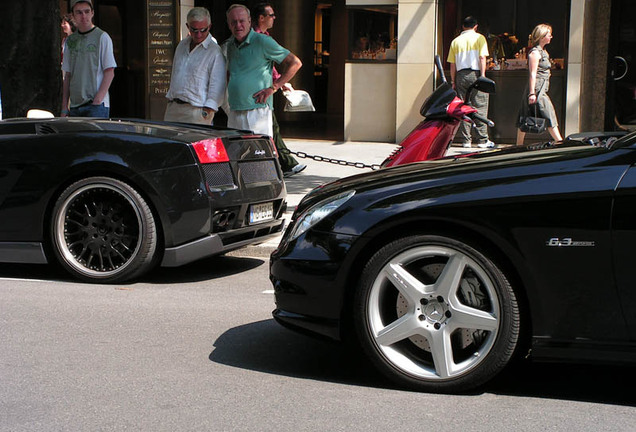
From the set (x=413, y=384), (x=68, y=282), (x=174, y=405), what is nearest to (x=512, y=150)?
(x=413, y=384)

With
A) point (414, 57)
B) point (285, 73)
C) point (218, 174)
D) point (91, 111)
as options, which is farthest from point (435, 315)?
point (414, 57)

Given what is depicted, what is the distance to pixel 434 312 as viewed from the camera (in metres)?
4.27

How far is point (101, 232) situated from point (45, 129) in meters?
0.88

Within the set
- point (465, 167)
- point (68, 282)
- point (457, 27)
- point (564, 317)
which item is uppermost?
point (457, 27)

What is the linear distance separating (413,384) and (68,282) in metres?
3.28

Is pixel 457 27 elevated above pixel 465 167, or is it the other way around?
pixel 457 27

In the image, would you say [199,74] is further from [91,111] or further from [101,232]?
[101,232]

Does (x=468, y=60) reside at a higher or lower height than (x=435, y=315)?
higher

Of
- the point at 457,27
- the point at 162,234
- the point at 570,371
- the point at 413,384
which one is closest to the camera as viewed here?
the point at 413,384

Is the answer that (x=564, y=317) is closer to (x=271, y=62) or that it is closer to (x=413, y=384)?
(x=413, y=384)

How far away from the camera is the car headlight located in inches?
176

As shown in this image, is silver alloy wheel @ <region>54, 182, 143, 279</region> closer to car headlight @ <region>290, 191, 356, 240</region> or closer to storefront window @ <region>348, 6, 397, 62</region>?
car headlight @ <region>290, 191, 356, 240</region>

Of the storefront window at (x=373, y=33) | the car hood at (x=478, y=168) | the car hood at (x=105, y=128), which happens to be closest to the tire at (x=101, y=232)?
the car hood at (x=105, y=128)

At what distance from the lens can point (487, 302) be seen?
420cm
